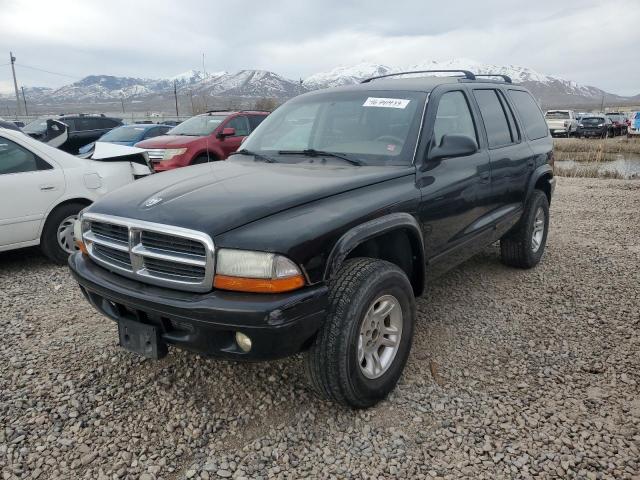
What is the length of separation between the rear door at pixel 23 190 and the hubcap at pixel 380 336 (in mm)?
3972

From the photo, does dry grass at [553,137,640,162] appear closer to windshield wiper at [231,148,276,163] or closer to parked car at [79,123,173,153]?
parked car at [79,123,173,153]

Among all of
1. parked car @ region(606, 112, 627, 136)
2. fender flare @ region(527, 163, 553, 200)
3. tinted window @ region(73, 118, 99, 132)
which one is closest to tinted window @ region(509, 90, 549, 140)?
fender flare @ region(527, 163, 553, 200)

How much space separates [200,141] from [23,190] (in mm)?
4378

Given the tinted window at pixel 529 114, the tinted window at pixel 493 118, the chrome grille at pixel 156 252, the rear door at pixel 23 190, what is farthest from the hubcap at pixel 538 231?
the rear door at pixel 23 190

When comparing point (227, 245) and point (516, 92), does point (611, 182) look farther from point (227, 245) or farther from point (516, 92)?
point (227, 245)

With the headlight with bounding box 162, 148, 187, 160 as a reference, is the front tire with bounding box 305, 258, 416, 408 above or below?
below

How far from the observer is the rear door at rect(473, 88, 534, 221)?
13.3 feet

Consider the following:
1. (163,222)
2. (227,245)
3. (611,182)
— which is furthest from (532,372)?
(611,182)

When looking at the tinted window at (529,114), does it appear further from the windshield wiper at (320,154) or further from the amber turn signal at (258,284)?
the amber turn signal at (258,284)

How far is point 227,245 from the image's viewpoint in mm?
2266

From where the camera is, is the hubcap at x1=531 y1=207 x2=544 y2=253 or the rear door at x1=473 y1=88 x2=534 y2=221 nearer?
the rear door at x1=473 y1=88 x2=534 y2=221

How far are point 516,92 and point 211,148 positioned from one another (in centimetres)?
583

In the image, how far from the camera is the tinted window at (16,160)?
4922 millimetres

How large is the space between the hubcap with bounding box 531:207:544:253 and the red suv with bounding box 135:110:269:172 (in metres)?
4.78
